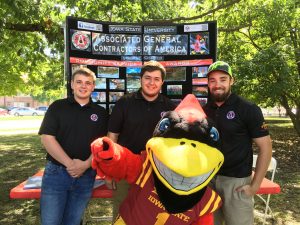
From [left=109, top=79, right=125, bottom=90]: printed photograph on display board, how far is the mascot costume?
6.76ft

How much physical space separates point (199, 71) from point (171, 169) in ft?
8.84

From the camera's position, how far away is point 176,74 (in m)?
4.81

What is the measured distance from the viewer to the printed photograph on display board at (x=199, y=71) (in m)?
4.73

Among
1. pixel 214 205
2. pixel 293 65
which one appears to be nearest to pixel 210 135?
pixel 214 205

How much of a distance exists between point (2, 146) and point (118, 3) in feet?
29.6

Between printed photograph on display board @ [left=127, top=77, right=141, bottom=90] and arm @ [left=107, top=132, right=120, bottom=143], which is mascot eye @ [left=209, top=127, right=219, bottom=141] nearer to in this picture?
arm @ [left=107, top=132, right=120, bottom=143]

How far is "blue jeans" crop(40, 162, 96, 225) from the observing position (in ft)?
10.7

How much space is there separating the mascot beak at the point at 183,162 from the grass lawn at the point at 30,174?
Result: 10.5 ft

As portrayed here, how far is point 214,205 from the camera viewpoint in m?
2.73

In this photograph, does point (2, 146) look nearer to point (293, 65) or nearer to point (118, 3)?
point (118, 3)

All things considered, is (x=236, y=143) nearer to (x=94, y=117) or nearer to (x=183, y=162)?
(x=183, y=162)

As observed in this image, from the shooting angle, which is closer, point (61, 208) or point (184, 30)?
point (61, 208)

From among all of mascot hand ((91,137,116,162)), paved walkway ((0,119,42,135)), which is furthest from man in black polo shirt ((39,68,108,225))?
paved walkway ((0,119,42,135))

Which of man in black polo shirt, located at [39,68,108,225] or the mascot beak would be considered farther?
man in black polo shirt, located at [39,68,108,225]
